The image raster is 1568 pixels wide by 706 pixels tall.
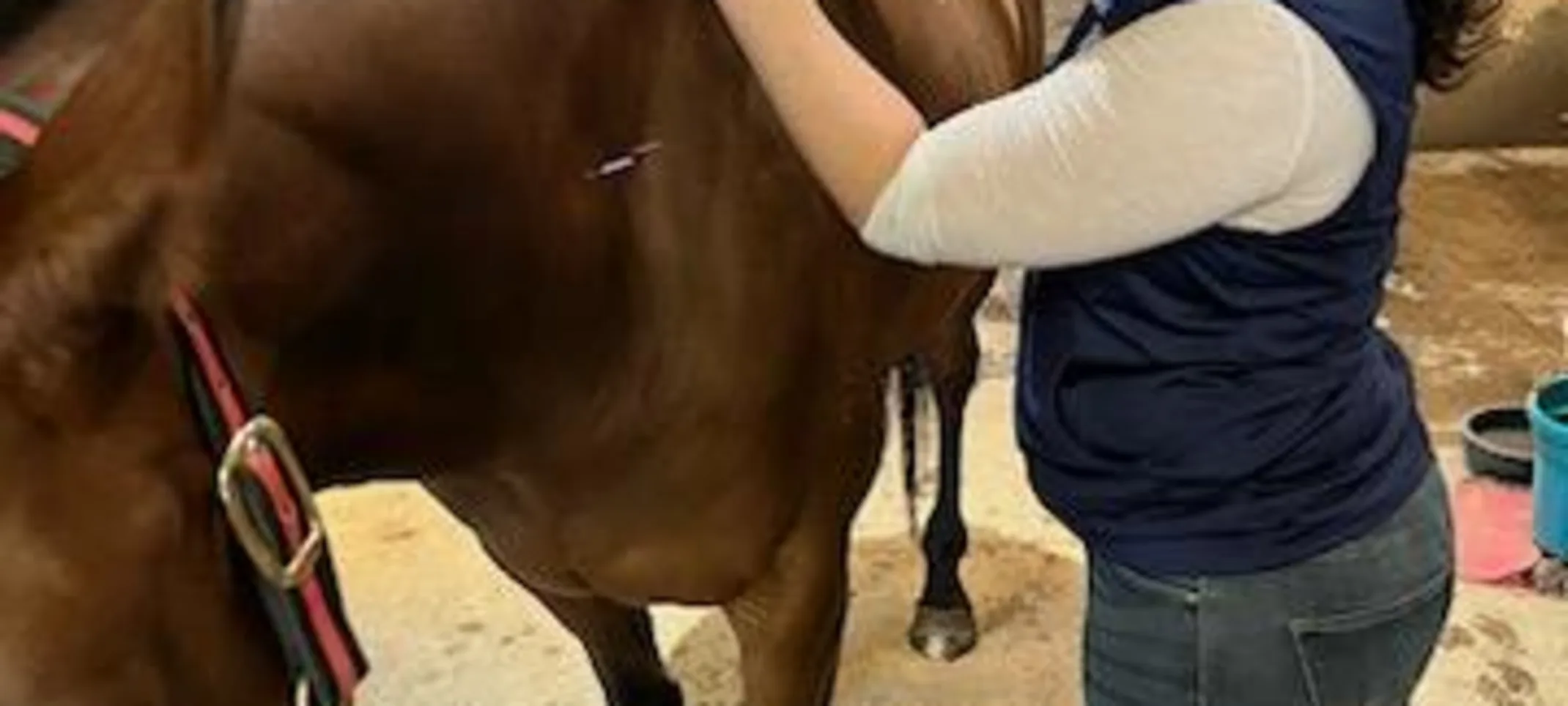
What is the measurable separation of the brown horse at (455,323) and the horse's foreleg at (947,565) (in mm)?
532

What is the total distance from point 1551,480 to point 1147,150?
1590mm

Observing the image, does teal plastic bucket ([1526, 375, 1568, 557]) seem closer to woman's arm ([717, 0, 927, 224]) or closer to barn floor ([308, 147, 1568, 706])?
barn floor ([308, 147, 1568, 706])

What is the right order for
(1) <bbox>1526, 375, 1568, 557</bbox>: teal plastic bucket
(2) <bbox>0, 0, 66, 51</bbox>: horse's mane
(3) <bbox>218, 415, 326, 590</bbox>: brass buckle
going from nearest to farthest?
(2) <bbox>0, 0, 66, 51</bbox>: horse's mane
(3) <bbox>218, 415, 326, 590</bbox>: brass buckle
(1) <bbox>1526, 375, 1568, 557</bbox>: teal plastic bucket

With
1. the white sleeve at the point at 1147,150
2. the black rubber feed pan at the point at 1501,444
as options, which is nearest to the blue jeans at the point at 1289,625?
the white sleeve at the point at 1147,150

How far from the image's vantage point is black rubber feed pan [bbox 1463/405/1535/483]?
8.86ft

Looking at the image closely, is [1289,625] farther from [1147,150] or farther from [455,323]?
[455,323]

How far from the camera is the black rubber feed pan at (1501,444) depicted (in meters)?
2.70

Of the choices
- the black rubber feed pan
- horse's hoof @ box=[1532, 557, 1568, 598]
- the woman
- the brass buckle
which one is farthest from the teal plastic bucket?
the brass buckle

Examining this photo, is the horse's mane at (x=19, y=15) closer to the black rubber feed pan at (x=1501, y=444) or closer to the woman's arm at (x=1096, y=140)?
the woman's arm at (x=1096, y=140)

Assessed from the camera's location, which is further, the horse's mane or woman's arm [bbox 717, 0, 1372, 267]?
woman's arm [bbox 717, 0, 1372, 267]

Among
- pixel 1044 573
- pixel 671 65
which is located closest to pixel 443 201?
pixel 671 65

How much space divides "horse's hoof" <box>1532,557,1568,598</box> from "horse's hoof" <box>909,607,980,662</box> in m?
0.62

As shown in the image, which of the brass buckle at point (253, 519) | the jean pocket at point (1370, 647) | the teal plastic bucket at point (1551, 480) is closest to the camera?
the brass buckle at point (253, 519)

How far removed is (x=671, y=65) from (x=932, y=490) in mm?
1472
